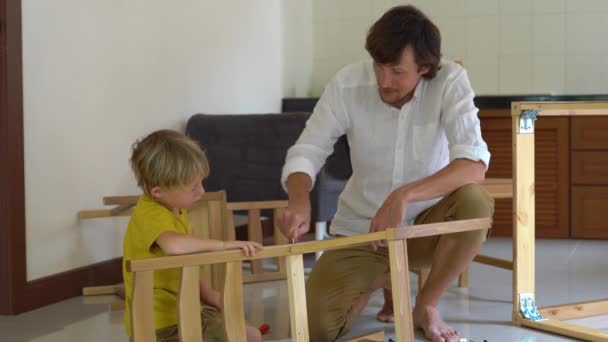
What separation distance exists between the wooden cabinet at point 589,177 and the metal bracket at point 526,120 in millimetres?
1906

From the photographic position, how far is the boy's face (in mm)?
1760

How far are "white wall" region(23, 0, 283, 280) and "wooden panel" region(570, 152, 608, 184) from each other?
1.81 meters

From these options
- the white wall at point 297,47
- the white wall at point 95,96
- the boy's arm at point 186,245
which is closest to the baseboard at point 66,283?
the white wall at point 95,96

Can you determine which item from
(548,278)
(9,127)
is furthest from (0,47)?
(548,278)

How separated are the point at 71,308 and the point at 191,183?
1138 millimetres

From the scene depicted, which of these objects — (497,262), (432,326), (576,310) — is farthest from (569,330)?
(497,262)

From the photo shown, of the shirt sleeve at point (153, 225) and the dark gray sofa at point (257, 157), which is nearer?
the shirt sleeve at point (153, 225)

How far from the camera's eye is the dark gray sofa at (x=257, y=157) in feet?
10.9

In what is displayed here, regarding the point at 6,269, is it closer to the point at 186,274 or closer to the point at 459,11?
the point at 186,274

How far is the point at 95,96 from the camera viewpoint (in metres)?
2.94

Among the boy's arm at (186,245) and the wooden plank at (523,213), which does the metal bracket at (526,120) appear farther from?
the boy's arm at (186,245)

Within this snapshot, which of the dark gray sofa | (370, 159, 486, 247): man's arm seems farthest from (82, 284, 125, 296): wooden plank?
(370, 159, 486, 247): man's arm

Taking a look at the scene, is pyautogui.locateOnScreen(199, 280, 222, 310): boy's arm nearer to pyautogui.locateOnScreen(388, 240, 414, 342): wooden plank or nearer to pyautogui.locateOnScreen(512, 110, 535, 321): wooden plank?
pyautogui.locateOnScreen(388, 240, 414, 342): wooden plank

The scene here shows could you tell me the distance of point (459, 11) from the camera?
4.72 meters
